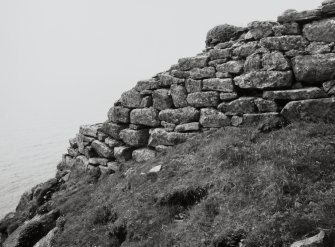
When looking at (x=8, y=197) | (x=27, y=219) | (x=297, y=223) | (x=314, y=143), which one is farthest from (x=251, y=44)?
(x=8, y=197)

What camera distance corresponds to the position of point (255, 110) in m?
15.6

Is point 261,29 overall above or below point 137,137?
above

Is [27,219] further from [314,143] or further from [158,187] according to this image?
[314,143]

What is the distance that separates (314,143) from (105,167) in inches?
494

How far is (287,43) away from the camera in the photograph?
1526 cm

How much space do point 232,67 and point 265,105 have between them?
2.67 metres

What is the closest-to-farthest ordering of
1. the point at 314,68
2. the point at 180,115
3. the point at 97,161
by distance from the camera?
the point at 314,68 → the point at 180,115 → the point at 97,161

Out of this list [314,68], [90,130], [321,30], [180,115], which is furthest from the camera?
[90,130]

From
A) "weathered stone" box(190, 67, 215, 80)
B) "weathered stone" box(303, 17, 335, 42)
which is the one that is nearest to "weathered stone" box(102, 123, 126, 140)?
"weathered stone" box(190, 67, 215, 80)

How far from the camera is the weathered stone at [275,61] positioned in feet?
49.0

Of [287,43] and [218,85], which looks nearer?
[287,43]

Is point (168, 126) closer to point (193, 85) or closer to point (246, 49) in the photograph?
point (193, 85)

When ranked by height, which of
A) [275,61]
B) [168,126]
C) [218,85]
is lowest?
[168,126]

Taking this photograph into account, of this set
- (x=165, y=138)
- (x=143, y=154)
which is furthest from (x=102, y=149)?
(x=165, y=138)
